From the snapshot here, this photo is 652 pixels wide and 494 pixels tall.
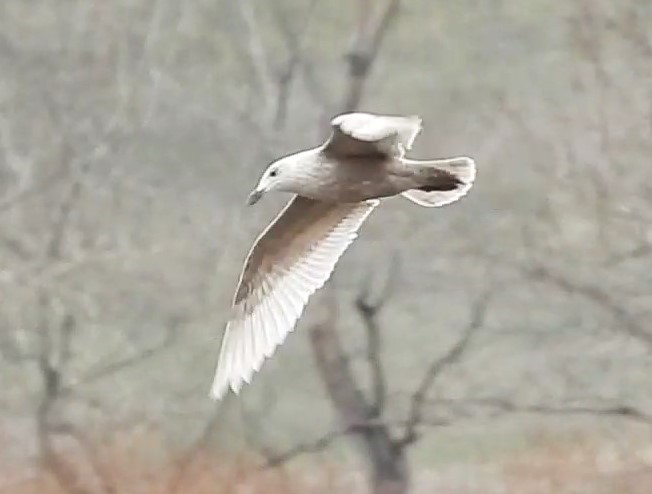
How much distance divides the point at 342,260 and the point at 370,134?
824 millimetres

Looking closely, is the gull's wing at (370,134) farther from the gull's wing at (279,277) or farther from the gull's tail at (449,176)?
the gull's wing at (279,277)

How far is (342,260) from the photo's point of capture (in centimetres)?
183

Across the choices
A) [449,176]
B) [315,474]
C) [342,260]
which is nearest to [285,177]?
[449,176]

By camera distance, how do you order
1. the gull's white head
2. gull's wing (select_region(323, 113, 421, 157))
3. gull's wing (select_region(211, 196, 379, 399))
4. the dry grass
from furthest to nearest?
the dry grass
gull's wing (select_region(211, 196, 379, 399))
the gull's white head
gull's wing (select_region(323, 113, 421, 157))

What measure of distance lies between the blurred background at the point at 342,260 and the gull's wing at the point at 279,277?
0.38 meters

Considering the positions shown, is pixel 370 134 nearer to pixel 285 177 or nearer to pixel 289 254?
pixel 285 177

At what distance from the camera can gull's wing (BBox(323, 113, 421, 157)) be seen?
3.35ft

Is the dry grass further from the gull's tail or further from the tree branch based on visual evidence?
the gull's tail

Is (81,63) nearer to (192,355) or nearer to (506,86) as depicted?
(192,355)

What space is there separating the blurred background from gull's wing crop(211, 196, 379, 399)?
0.38 meters

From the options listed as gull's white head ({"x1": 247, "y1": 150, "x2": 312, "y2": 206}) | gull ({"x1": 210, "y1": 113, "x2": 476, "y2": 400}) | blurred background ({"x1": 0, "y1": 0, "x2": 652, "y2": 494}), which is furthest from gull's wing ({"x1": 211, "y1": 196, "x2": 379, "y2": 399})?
blurred background ({"x1": 0, "y1": 0, "x2": 652, "y2": 494})

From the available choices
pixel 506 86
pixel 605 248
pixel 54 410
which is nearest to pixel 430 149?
pixel 506 86

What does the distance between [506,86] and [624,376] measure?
475 millimetres

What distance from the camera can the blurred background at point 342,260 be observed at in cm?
179
